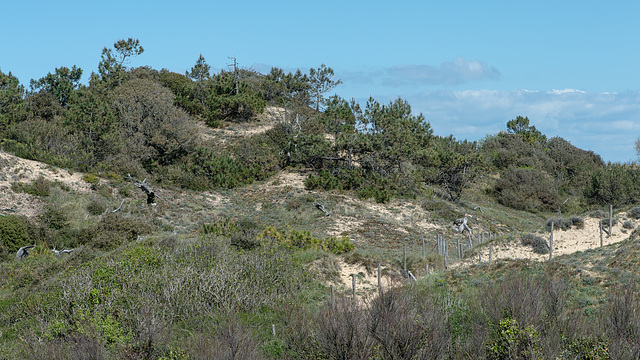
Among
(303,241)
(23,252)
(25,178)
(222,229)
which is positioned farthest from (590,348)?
(25,178)

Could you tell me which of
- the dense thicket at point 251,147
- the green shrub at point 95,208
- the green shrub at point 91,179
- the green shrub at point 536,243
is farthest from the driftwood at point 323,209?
the green shrub at point 91,179

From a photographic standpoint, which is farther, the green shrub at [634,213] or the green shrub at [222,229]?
the green shrub at [634,213]

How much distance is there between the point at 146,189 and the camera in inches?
1315

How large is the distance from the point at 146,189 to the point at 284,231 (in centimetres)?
1146

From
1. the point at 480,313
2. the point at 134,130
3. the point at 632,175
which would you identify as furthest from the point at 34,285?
the point at 632,175

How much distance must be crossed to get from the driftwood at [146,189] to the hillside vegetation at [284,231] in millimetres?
254

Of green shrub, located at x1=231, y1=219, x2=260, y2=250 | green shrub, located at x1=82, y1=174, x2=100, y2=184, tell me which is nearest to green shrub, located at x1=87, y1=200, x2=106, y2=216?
green shrub, located at x1=82, y1=174, x2=100, y2=184

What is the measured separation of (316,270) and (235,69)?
36.2m

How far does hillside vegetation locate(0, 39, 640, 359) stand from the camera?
10.3 meters

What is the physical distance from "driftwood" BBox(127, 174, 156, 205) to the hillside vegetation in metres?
0.25

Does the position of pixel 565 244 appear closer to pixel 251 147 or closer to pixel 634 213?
pixel 634 213

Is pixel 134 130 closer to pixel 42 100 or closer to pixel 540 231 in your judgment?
pixel 42 100

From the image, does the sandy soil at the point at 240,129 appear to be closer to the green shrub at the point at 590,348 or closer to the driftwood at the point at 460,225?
the driftwood at the point at 460,225

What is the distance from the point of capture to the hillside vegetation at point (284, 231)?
10.3 meters
